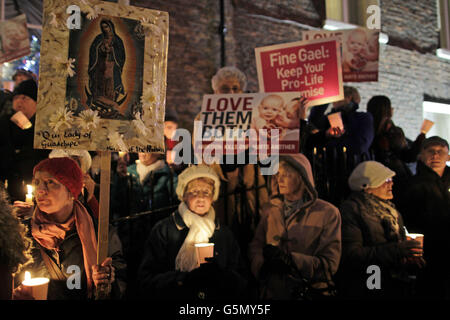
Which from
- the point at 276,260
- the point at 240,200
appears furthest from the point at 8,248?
the point at 240,200

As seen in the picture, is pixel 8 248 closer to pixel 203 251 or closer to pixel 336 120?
pixel 203 251

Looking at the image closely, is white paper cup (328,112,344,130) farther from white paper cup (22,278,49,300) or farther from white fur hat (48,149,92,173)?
white paper cup (22,278,49,300)

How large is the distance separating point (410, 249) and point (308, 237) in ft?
2.81

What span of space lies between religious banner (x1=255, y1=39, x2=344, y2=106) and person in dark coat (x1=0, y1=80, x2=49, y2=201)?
2.31 m

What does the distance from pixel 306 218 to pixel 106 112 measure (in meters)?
1.68

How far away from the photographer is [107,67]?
2.48 m

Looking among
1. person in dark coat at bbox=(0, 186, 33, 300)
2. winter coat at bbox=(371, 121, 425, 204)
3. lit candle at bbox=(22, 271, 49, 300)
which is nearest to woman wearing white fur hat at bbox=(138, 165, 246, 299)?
lit candle at bbox=(22, 271, 49, 300)

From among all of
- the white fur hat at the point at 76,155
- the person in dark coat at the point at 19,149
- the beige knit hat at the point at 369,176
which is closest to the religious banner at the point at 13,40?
the person in dark coat at the point at 19,149

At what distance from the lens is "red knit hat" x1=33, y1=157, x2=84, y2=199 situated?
2.49 metres

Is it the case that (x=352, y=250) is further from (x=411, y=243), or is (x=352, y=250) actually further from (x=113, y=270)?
(x=113, y=270)

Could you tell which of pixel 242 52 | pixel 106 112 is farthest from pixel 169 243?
pixel 242 52

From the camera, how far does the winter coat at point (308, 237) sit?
9.40 ft

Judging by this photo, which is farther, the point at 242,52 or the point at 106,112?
the point at 242,52

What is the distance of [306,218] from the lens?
9.77 feet
